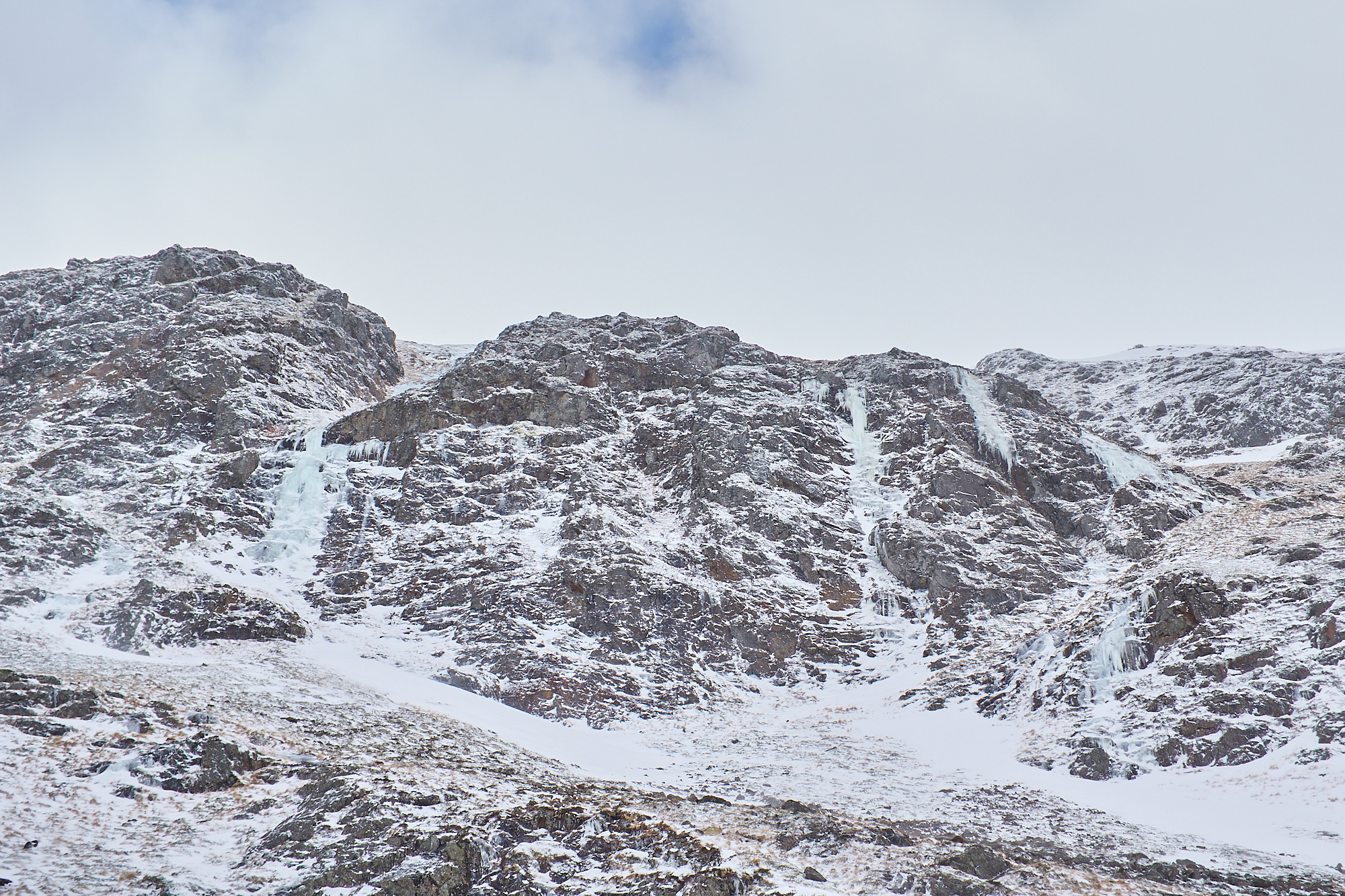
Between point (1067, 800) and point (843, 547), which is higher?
point (843, 547)

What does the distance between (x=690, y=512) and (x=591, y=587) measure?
407 inches

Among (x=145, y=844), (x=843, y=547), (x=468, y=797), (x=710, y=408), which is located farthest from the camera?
(x=710, y=408)

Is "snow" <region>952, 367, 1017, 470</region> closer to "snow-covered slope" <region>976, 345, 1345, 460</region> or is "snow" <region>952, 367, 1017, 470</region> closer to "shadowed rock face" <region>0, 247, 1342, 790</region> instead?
"shadowed rock face" <region>0, 247, 1342, 790</region>

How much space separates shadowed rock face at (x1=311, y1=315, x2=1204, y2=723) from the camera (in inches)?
1528

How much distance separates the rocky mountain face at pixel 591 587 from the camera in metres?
16.0

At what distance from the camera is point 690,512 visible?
4925cm

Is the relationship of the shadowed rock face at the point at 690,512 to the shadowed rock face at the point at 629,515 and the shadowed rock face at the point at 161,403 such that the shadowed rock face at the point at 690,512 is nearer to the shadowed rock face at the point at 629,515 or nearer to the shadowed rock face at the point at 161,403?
the shadowed rock face at the point at 629,515

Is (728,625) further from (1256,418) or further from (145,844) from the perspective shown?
(1256,418)

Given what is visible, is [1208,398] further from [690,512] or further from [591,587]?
[591,587]

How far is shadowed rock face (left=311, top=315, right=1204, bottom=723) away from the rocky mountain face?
9.7 inches

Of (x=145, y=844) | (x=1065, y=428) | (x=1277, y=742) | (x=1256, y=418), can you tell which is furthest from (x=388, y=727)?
(x=1256, y=418)

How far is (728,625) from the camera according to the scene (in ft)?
134

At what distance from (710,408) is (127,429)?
118 ft

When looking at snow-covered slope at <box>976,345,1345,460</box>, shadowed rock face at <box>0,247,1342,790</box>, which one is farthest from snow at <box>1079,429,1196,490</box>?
snow-covered slope at <box>976,345,1345,460</box>
